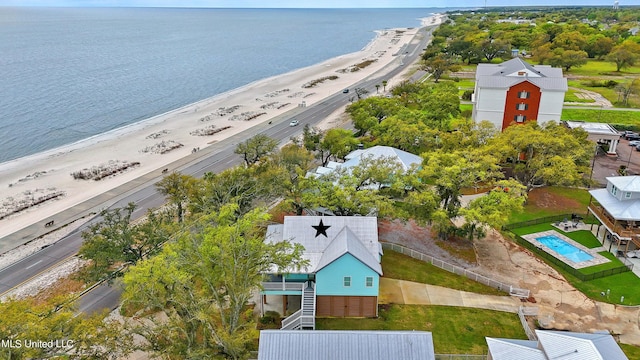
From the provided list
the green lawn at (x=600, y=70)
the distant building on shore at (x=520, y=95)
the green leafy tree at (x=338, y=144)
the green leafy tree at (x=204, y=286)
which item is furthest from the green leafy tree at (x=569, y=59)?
the green leafy tree at (x=204, y=286)

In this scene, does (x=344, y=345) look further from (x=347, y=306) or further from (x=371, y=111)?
(x=371, y=111)

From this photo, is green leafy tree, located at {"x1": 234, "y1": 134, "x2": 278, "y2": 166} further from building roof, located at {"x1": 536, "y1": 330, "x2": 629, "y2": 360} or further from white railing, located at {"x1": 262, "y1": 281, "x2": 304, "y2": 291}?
building roof, located at {"x1": 536, "y1": 330, "x2": 629, "y2": 360}

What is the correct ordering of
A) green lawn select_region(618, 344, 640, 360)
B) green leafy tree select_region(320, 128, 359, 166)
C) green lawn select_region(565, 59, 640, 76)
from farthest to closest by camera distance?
green lawn select_region(565, 59, 640, 76)
green leafy tree select_region(320, 128, 359, 166)
green lawn select_region(618, 344, 640, 360)

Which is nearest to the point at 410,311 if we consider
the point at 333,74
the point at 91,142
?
the point at 91,142

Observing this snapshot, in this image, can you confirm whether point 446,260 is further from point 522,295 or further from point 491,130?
point 491,130

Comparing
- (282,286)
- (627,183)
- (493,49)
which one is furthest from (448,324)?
(493,49)

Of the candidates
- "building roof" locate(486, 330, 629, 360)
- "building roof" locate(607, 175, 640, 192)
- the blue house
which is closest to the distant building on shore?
"building roof" locate(607, 175, 640, 192)
